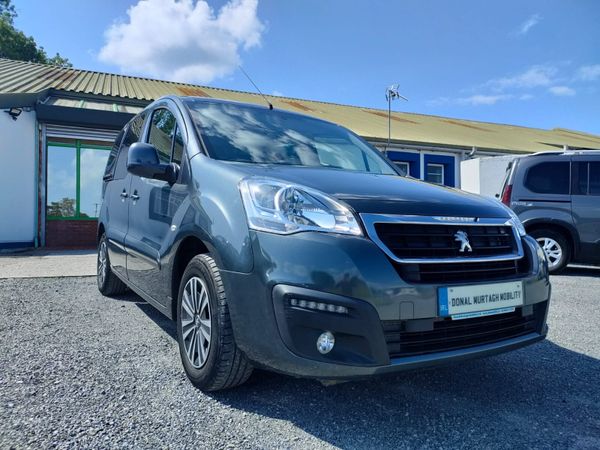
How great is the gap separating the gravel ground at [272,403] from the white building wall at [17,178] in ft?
22.0

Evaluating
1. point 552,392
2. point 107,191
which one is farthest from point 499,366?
point 107,191

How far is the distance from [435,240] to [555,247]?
5754 mm

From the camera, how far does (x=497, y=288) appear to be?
2227mm

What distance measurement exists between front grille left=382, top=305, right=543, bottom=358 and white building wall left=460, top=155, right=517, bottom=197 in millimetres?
9761

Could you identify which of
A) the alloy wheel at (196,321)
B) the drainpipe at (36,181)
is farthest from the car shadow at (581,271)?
the drainpipe at (36,181)

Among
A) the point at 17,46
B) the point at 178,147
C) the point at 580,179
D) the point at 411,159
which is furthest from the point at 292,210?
the point at 17,46

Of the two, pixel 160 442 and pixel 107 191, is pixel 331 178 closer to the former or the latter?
pixel 160 442

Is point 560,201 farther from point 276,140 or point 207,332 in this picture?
point 207,332

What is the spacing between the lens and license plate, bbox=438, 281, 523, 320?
6.70 ft

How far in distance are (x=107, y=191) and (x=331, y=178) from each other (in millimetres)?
2951

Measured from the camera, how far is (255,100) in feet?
51.9

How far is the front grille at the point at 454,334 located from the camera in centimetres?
197

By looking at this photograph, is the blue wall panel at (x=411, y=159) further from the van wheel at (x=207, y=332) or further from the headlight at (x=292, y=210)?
the headlight at (x=292, y=210)

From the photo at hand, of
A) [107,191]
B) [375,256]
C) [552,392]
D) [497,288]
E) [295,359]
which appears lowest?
[552,392]
